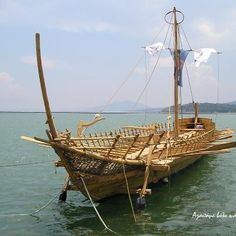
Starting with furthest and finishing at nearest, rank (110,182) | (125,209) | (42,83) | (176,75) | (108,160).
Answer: (176,75)
(125,209)
(110,182)
(108,160)
(42,83)

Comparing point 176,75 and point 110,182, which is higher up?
point 176,75

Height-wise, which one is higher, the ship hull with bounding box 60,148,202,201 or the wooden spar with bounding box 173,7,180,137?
the wooden spar with bounding box 173,7,180,137

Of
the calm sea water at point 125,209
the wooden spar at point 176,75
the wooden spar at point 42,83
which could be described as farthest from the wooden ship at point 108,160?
the wooden spar at point 176,75

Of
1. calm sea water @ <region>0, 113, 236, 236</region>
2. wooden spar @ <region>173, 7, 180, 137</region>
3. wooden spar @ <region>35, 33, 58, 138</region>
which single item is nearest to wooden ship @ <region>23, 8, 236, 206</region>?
wooden spar @ <region>35, 33, 58, 138</region>

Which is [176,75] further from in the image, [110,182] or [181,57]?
[110,182]

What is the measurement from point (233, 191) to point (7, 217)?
947 cm

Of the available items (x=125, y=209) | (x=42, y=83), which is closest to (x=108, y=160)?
(x=125, y=209)

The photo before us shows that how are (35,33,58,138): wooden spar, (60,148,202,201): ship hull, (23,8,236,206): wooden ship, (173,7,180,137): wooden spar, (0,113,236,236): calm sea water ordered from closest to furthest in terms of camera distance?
(35,33,58,138): wooden spar < (23,8,236,206): wooden ship < (0,113,236,236): calm sea water < (60,148,202,201): ship hull < (173,7,180,137): wooden spar

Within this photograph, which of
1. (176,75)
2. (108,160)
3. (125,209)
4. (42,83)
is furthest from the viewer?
(176,75)

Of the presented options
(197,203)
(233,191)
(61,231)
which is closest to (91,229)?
(61,231)

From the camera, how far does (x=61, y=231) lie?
1185cm

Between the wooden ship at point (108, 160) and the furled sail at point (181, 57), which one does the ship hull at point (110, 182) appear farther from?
the furled sail at point (181, 57)

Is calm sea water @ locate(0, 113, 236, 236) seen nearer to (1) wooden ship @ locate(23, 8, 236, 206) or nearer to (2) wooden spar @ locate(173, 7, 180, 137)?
(1) wooden ship @ locate(23, 8, 236, 206)

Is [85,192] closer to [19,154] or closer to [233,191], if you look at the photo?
[233,191]
